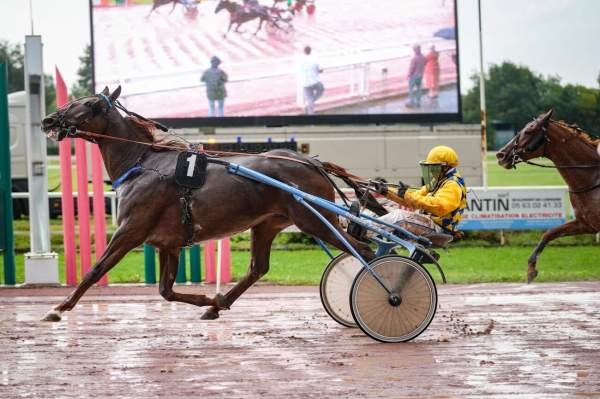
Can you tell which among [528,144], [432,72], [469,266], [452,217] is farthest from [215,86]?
[452,217]

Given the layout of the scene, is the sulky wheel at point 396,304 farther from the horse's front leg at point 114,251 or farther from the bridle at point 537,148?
the bridle at point 537,148

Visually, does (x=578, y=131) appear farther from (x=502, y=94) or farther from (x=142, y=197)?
(x=502, y=94)

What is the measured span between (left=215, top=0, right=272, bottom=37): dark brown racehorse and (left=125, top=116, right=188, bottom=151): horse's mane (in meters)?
11.1

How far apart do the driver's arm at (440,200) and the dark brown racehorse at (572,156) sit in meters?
2.42

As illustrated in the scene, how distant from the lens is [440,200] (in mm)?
8117

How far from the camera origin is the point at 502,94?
112 ft

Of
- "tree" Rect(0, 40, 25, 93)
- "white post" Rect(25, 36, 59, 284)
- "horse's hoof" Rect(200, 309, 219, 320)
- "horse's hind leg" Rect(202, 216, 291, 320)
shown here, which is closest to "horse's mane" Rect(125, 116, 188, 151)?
"horse's hind leg" Rect(202, 216, 291, 320)

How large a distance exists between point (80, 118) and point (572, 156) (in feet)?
15.9

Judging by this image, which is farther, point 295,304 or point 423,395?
point 295,304

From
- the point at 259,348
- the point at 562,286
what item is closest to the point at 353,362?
the point at 259,348

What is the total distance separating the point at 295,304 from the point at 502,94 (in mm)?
24991

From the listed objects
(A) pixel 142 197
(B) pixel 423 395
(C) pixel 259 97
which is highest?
(C) pixel 259 97

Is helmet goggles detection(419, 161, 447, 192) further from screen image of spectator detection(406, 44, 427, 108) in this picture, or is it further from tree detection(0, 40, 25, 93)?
tree detection(0, 40, 25, 93)

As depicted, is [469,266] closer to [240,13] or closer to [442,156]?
[442,156]
